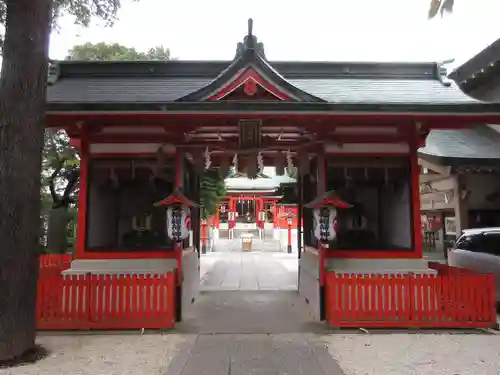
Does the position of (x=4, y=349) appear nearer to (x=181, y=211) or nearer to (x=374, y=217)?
(x=181, y=211)

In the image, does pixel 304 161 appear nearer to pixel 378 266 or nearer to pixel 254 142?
pixel 254 142

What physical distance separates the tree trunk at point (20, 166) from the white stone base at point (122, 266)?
2.27m

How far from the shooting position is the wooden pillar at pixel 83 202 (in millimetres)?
7996

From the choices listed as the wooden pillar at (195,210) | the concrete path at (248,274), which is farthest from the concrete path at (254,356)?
the concrete path at (248,274)

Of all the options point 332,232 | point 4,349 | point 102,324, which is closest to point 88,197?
point 102,324

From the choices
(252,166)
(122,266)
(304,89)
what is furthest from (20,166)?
(304,89)

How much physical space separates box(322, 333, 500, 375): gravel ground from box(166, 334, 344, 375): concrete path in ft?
1.04

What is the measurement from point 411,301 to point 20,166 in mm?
6783

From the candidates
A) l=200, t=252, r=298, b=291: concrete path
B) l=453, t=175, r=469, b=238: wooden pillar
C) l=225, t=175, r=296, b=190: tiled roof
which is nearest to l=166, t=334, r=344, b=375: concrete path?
l=200, t=252, r=298, b=291: concrete path

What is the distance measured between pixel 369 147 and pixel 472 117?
202 centimetres

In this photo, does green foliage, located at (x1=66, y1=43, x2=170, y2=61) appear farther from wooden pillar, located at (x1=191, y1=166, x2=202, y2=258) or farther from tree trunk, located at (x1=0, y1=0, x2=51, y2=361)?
tree trunk, located at (x1=0, y1=0, x2=51, y2=361)

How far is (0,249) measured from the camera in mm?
5363

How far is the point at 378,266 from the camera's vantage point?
316 inches

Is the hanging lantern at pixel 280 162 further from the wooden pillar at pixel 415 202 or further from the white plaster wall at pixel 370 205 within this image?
the wooden pillar at pixel 415 202
